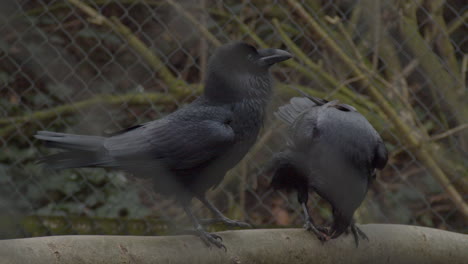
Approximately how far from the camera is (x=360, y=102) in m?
2.80

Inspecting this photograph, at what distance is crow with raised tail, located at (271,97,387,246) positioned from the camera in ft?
5.47

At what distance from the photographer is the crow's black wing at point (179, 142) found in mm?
1707

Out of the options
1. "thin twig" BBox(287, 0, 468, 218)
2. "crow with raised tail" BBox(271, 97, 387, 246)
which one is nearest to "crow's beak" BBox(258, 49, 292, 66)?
"crow with raised tail" BBox(271, 97, 387, 246)

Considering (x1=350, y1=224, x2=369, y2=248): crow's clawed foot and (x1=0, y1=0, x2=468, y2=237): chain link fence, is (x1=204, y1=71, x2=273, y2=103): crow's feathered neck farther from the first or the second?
(x1=0, y1=0, x2=468, y2=237): chain link fence

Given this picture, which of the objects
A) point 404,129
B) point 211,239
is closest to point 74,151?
point 211,239

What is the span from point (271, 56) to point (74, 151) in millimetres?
645

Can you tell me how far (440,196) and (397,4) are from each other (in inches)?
37.4

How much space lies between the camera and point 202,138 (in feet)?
5.67

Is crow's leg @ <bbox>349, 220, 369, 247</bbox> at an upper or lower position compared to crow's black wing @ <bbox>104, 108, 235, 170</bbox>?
lower

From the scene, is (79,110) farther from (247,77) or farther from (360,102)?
(360,102)

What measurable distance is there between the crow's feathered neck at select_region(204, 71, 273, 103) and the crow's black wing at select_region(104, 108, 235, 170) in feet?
0.19

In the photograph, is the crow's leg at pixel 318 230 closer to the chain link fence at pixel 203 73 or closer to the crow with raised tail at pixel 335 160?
the crow with raised tail at pixel 335 160

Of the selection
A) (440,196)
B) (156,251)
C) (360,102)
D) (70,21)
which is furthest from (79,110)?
(440,196)

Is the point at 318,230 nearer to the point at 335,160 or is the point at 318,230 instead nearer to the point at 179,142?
the point at 335,160
